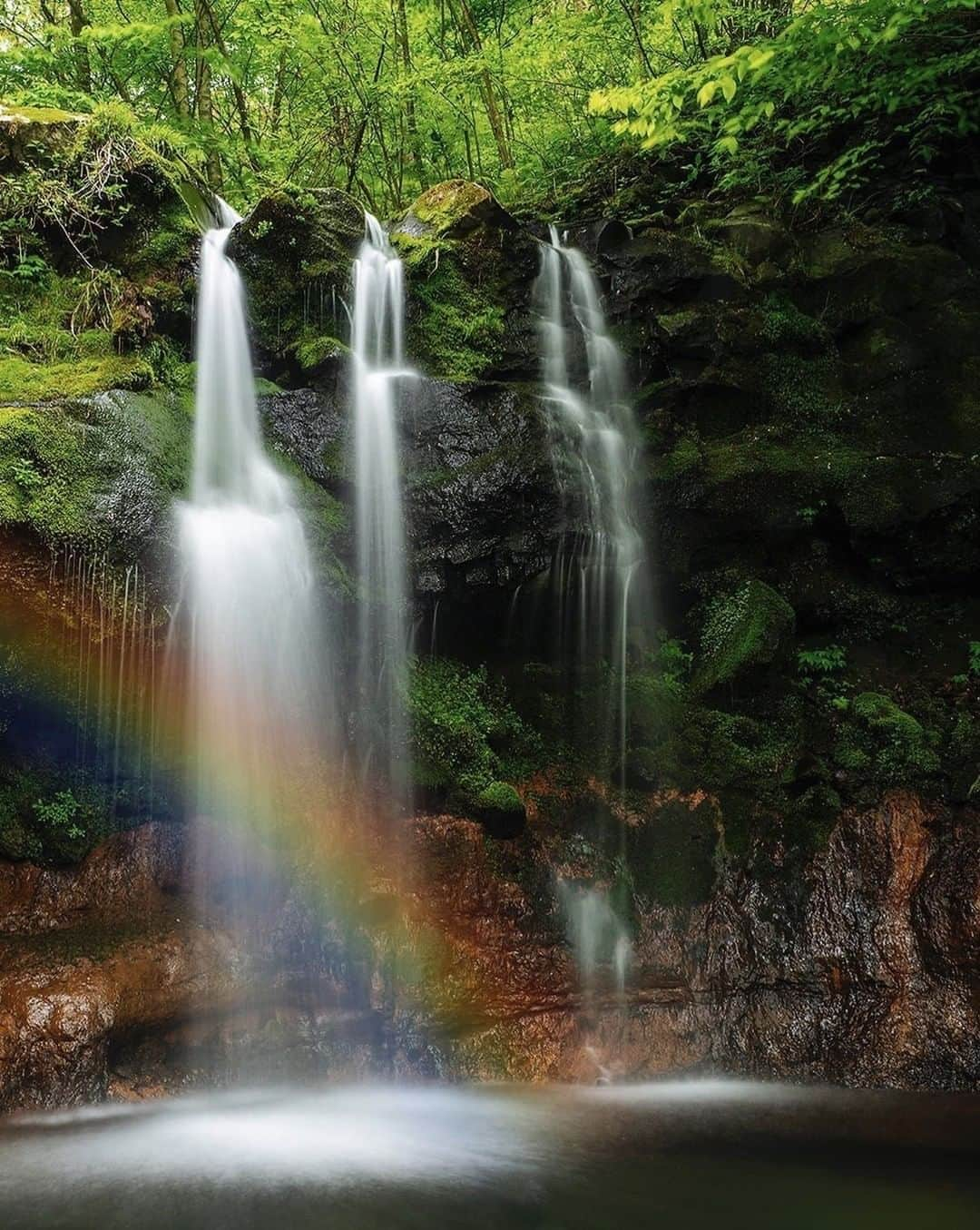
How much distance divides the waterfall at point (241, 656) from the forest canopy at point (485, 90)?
4495 millimetres

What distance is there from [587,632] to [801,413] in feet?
11.0

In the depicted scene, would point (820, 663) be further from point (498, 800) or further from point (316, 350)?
point (316, 350)

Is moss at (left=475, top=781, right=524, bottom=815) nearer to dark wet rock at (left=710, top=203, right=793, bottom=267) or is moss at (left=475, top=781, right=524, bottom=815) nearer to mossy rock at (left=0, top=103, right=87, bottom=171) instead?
dark wet rock at (left=710, top=203, right=793, bottom=267)

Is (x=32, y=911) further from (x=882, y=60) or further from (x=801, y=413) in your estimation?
(x=882, y=60)

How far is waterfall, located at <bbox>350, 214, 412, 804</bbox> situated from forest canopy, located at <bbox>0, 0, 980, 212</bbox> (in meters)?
3.35

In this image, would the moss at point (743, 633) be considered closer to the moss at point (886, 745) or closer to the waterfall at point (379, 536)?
the moss at point (886, 745)

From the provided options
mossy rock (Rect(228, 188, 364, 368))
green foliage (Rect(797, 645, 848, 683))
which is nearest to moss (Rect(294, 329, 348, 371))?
mossy rock (Rect(228, 188, 364, 368))

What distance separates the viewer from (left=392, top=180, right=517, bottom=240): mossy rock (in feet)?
32.0

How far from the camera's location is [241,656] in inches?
279

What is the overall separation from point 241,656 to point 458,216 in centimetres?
557

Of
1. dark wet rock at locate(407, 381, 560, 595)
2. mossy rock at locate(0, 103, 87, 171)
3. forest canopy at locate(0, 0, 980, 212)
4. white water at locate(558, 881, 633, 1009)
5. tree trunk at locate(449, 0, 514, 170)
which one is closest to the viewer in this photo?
white water at locate(558, 881, 633, 1009)

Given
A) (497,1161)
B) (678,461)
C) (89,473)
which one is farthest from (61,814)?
(678,461)

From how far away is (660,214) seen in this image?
427 inches

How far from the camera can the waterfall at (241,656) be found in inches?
274
